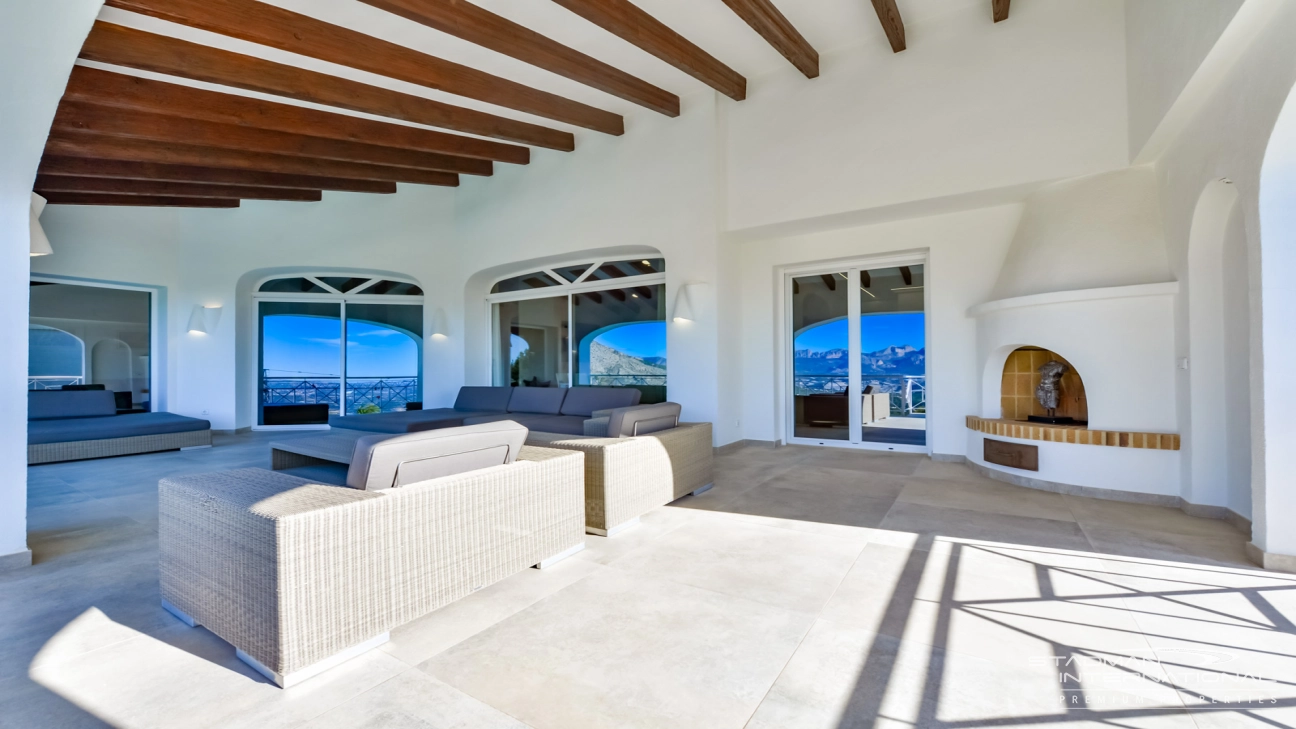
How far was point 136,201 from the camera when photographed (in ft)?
23.7

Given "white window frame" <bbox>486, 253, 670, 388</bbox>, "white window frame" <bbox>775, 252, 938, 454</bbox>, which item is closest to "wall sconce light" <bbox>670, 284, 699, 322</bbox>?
"white window frame" <bbox>486, 253, 670, 388</bbox>

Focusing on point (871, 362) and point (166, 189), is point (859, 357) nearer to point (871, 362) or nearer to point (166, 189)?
point (871, 362)

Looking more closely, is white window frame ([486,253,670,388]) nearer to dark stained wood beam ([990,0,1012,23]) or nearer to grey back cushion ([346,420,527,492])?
dark stained wood beam ([990,0,1012,23])

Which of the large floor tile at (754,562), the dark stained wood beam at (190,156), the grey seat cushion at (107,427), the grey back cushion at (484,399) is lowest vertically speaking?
the large floor tile at (754,562)

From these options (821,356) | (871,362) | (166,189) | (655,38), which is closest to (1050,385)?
(871,362)

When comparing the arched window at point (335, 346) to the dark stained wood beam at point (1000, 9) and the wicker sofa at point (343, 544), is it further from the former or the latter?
the dark stained wood beam at point (1000, 9)

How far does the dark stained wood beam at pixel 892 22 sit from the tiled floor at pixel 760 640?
4.04 m

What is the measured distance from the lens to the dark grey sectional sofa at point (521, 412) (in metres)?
5.85

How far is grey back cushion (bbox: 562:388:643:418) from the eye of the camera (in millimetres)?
6047

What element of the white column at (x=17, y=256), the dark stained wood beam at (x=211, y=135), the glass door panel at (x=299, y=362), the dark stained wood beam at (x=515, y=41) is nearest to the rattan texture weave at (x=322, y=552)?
the white column at (x=17, y=256)

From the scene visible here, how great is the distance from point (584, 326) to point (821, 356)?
3280 mm

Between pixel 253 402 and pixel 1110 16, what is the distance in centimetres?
1111

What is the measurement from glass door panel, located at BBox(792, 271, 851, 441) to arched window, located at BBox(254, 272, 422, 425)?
19.5 feet

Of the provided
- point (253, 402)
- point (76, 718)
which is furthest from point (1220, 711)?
point (253, 402)
